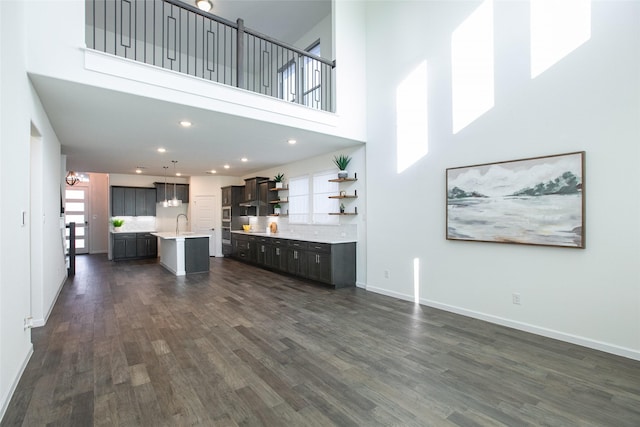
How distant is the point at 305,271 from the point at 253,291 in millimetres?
1144

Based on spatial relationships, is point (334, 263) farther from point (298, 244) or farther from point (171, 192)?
point (171, 192)

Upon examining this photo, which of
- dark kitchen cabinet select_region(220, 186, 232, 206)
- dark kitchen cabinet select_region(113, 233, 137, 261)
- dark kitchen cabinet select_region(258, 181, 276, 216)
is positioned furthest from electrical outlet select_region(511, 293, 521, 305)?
dark kitchen cabinet select_region(113, 233, 137, 261)

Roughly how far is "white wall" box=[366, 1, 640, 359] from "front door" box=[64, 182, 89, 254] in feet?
35.1

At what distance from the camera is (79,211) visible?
35.5 feet

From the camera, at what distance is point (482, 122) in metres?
3.92

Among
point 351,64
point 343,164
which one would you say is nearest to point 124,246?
point 343,164

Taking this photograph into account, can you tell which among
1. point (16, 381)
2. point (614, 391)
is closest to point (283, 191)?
point (16, 381)

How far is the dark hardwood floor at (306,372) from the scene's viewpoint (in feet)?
6.77

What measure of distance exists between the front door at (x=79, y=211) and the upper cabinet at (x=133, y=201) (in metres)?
2.38

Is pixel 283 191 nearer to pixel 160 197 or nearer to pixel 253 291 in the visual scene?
pixel 253 291

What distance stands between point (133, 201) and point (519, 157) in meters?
10.3

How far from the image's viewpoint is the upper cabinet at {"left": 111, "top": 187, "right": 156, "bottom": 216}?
→ 9.52 meters

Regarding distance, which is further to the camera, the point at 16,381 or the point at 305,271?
the point at 305,271

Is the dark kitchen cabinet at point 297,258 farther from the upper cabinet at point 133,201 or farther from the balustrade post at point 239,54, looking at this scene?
the upper cabinet at point 133,201
